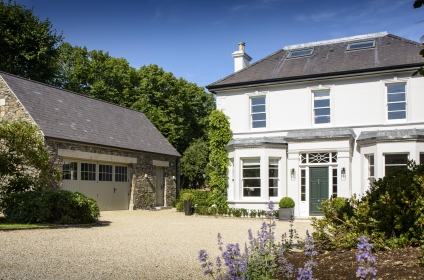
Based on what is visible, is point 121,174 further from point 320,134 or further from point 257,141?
point 320,134

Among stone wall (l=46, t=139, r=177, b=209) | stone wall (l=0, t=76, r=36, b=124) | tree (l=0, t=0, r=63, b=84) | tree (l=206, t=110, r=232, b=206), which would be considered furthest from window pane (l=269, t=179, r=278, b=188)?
tree (l=0, t=0, r=63, b=84)

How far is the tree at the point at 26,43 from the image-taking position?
29641mm

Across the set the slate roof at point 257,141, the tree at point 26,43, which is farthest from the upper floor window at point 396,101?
the tree at point 26,43

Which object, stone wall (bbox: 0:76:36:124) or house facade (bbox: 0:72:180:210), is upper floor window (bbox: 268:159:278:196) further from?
→ stone wall (bbox: 0:76:36:124)

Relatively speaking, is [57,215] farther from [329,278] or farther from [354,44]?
[354,44]

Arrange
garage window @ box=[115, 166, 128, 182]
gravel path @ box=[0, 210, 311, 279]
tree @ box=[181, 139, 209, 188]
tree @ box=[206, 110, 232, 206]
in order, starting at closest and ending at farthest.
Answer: gravel path @ box=[0, 210, 311, 279] < tree @ box=[206, 110, 232, 206] < garage window @ box=[115, 166, 128, 182] < tree @ box=[181, 139, 209, 188]

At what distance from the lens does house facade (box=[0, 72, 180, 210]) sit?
19484mm

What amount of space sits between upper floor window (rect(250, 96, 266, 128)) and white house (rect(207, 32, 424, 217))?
0.05m

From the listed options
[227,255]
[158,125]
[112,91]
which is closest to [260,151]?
[227,255]

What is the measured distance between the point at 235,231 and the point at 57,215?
5.98 metres

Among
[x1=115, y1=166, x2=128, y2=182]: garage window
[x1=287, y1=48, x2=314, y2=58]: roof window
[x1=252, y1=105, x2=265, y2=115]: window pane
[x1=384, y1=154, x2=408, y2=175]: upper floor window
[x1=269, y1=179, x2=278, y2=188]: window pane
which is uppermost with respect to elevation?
[x1=287, y1=48, x2=314, y2=58]: roof window

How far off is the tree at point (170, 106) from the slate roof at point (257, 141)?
16.4m

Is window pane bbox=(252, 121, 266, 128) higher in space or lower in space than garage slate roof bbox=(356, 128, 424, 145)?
higher

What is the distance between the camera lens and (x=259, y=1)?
354 inches
